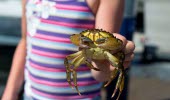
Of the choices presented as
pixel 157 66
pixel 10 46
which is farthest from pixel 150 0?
pixel 10 46

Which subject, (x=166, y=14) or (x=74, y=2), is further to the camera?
(x=166, y=14)

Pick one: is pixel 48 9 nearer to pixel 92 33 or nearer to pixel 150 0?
pixel 92 33

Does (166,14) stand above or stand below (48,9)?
below

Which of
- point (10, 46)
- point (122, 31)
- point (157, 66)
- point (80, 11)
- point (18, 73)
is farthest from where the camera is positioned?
point (157, 66)

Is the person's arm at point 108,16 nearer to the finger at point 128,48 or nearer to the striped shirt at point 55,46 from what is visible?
the striped shirt at point 55,46

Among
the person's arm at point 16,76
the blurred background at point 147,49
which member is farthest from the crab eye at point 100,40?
the blurred background at point 147,49

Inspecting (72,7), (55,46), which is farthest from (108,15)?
(55,46)

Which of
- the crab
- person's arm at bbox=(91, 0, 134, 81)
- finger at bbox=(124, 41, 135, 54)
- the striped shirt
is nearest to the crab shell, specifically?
the crab

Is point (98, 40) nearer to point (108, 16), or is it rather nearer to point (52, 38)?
point (108, 16)
